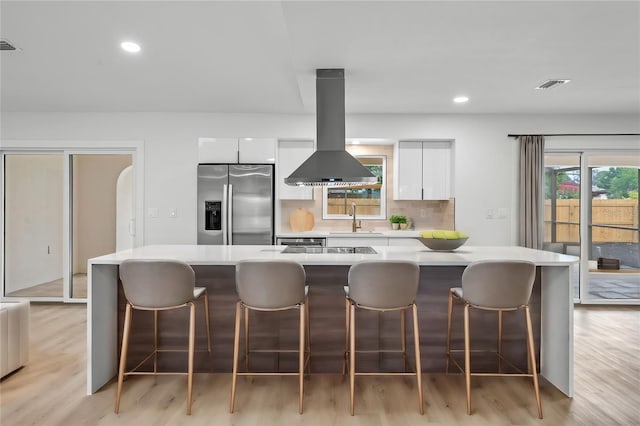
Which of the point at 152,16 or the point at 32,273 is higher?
the point at 152,16

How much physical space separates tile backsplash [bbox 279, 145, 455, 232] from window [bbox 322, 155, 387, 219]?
0.07m

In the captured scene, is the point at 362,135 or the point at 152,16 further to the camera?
the point at 362,135

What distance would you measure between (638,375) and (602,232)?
2806 millimetres

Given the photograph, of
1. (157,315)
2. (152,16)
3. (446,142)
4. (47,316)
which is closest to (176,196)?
(47,316)

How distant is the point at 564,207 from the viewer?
5289 millimetres

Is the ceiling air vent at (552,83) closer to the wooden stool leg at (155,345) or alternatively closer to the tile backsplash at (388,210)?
the tile backsplash at (388,210)

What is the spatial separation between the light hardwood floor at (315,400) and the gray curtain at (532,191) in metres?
1.96

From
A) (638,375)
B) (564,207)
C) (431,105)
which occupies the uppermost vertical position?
(431,105)

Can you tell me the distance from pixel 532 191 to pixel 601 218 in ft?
3.65

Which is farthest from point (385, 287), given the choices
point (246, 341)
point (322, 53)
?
point (322, 53)

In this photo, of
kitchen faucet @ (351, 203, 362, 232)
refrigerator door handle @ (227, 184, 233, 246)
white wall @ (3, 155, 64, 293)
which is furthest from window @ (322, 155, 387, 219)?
white wall @ (3, 155, 64, 293)

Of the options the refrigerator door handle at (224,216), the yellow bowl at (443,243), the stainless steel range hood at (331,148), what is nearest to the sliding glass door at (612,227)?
the yellow bowl at (443,243)

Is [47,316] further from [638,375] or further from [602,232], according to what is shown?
[602,232]

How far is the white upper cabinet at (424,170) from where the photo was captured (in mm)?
5289
